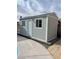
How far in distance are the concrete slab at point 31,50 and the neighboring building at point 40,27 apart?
66 millimetres

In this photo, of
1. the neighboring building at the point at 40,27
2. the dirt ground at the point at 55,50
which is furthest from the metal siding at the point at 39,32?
the dirt ground at the point at 55,50

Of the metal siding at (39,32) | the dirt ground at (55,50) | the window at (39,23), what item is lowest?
the dirt ground at (55,50)

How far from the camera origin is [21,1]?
1.44m

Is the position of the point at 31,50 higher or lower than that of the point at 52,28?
lower

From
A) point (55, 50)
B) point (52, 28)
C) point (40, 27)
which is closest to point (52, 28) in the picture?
point (52, 28)

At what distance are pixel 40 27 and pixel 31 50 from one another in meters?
0.25

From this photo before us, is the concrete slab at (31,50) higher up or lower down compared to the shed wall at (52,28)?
lower down

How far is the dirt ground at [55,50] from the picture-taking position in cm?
142

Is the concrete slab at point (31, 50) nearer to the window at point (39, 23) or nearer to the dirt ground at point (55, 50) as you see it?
the dirt ground at point (55, 50)

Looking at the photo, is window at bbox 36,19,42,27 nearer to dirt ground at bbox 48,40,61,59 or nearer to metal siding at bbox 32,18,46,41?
metal siding at bbox 32,18,46,41

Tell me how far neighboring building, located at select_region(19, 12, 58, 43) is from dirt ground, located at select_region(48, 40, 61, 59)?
0.25ft

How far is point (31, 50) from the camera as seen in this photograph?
141cm

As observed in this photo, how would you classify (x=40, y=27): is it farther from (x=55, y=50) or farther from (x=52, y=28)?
(x=55, y=50)
